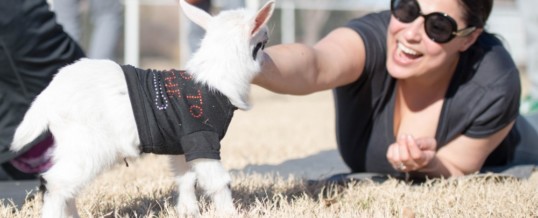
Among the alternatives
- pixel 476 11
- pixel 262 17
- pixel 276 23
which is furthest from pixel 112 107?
pixel 276 23

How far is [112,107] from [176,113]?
20 centimetres

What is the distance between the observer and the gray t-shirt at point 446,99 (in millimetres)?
3539

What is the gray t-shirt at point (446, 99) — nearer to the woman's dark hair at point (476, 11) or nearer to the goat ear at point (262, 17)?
the woman's dark hair at point (476, 11)

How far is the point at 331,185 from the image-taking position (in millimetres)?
3400

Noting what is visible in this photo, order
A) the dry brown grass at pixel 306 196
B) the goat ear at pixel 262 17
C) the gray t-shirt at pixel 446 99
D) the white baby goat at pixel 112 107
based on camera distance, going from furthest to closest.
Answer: the gray t-shirt at pixel 446 99
the dry brown grass at pixel 306 196
the goat ear at pixel 262 17
the white baby goat at pixel 112 107

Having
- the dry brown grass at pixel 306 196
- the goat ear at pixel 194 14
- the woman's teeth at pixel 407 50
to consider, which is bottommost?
the dry brown grass at pixel 306 196

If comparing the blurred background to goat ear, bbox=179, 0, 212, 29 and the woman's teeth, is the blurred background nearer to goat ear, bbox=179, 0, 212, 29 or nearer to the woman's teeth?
the woman's teeth

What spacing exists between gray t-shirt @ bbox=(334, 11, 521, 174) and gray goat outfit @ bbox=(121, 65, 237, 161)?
134 cm

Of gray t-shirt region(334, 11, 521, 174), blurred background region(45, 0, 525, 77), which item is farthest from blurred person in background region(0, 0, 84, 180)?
blurred background region(45, 0, 525, 77)

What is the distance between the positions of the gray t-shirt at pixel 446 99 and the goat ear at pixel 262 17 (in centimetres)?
122

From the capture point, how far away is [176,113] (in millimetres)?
2389

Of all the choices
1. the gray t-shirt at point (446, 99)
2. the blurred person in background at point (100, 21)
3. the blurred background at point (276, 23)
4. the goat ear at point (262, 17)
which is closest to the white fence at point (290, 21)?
the blurred background at point (276, 23)

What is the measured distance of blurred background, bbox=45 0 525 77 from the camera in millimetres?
11242

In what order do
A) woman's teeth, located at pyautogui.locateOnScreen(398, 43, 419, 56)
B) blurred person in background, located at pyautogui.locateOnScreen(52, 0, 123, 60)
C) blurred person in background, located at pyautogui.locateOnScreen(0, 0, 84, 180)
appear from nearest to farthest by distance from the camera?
blurred person in background, located at pyautogui.locateOnScreen(0, 0, 84, 180) < woman's teeth, located at pyautogui.locateOnScreen(398, 43, 419, 56) < blurred person in background, located at pyautogui.locateOnScreen(52, 0, 123, 60)
